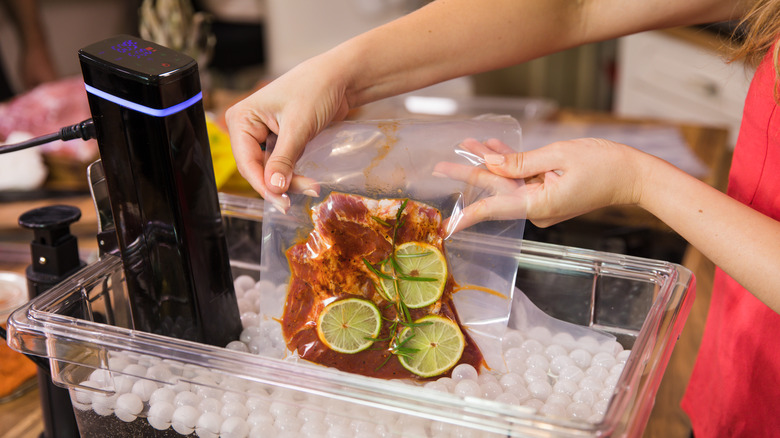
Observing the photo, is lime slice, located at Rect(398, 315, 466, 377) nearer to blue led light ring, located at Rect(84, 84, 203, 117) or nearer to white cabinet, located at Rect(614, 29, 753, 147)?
blue led light ring, located at Rect(84, 84, 203, 117)

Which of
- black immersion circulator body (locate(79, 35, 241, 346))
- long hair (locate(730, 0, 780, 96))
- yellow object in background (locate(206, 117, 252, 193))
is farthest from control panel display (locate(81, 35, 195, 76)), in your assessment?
yellow object in background (locate(206, 117, 252, 193))

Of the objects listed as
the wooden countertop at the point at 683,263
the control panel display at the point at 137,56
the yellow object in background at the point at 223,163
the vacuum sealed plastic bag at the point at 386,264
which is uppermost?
the control panel display at the point at 137,56

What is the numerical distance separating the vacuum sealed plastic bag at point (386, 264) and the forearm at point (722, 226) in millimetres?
151

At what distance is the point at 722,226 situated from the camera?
2.12 feet

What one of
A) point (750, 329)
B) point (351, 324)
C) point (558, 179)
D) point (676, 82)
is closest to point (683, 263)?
point (750, 329)

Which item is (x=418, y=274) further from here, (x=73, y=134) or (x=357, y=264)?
(x=73, y=134)

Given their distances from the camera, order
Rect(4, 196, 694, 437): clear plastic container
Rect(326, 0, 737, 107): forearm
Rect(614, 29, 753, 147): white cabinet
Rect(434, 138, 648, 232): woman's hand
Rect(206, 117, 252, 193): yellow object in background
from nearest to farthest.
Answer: Rect(4, 196, 694, 437): clear plastic container
Rect(434, 138, 648, 232): woman's hand
Rect(326, 0, 737, 107): forearm
Rect(206, 117, 252, 193): yellow object in background
Rect(614, 29, 753, 147): white cabinet

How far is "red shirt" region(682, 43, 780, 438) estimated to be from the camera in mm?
757

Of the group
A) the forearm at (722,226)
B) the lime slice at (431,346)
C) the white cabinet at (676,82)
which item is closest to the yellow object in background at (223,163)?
the lime slice at (431,346)

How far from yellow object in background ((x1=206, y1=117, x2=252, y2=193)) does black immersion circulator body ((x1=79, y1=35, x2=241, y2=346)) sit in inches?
29.4

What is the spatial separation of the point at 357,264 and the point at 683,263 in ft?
3.19

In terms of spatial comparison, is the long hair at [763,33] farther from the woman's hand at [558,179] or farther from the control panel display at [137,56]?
the control panel display at [137,56]

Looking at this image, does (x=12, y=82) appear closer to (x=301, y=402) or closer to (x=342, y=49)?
(x=342, y=49)

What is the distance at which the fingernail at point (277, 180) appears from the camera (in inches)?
27.0
